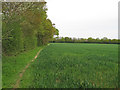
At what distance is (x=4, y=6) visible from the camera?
22.0ft

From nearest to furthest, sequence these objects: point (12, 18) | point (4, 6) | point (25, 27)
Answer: point (12, 18), point (4, 6), point (25, 27)

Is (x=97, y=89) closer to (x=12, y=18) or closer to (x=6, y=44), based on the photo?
(x=12, y=18)

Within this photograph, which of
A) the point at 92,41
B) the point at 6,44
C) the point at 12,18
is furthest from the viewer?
the point at 92,41

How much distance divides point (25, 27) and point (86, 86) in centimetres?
1335

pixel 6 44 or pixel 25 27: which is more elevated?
pixel 25 27

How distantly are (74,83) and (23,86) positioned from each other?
2091 millimetres

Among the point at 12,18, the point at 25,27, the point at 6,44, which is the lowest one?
the point at 6,44

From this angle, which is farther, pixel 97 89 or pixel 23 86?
pixel 23 86

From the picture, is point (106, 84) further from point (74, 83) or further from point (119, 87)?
point (74, 83)

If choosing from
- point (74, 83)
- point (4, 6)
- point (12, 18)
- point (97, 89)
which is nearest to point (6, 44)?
point (4, 6)

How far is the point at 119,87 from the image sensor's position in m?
3.45

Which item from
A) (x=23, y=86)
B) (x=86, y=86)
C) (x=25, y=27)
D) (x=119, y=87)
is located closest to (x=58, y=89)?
(x=86, y=86)

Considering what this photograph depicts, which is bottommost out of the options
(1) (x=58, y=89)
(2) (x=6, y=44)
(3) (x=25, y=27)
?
(1) (x=58, y=89)

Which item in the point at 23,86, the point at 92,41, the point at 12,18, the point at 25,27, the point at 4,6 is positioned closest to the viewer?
the point at 23,86
